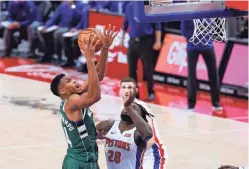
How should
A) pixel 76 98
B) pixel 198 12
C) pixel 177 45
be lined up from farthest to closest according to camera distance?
1. pixel 177 45
2. pixel 198 12
3. pixel 76 98

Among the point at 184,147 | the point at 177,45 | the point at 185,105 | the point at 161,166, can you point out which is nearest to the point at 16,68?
the point at 177,45

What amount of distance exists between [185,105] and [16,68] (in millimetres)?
5491

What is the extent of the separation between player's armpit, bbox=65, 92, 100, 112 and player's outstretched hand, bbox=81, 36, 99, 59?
1.24 ft

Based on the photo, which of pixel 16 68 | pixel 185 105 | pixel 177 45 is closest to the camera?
pixel 185 105

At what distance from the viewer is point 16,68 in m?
18.9

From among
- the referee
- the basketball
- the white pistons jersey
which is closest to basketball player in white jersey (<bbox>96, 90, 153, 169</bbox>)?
the white pistons jersey

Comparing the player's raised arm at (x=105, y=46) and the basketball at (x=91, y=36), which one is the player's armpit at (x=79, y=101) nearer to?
the player's raised arm at (x=105, y=46)

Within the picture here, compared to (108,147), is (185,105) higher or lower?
lower

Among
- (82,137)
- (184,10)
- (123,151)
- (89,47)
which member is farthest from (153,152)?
(184,10)

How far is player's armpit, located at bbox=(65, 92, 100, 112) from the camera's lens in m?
7.17

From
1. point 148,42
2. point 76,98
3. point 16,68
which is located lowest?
point 16,68

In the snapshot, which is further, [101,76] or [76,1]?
[76,1]

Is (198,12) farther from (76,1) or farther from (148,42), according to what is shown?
(76,1)

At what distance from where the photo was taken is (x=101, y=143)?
1177 centimetres
